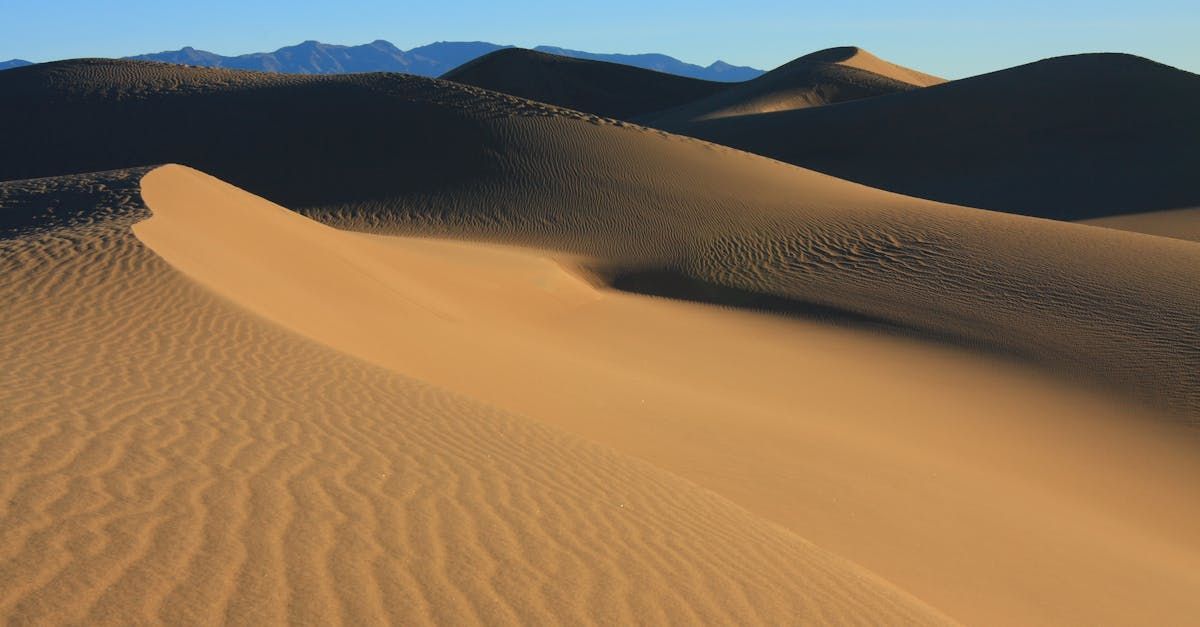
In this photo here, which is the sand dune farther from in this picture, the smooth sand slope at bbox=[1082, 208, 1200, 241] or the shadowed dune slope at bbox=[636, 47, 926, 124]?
the smooth sand slope at bbox=[1082, 208, 1200, 241]

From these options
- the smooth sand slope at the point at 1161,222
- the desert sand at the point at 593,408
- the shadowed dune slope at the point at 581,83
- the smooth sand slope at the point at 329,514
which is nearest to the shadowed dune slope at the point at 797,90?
the shadowed dune slope at the point at 581,83

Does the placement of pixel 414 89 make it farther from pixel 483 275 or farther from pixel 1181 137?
pixel 1181 137

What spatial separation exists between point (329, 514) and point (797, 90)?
220 feet

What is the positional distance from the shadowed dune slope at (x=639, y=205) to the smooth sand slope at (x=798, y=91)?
29.4 meters

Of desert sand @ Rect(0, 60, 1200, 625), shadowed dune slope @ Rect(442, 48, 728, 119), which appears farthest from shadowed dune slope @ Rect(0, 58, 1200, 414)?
shadowed dune slope @ Rect(442, 48, 728, 119)

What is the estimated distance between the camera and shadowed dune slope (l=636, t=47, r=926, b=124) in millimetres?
64250

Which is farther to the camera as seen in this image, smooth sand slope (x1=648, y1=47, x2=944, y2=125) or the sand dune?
the sand dune

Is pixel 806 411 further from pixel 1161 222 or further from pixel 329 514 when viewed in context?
pixel 1161 222

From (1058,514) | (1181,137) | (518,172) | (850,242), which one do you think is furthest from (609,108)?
(1058,514)

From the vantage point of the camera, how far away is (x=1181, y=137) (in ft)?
131

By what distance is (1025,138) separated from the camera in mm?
42844

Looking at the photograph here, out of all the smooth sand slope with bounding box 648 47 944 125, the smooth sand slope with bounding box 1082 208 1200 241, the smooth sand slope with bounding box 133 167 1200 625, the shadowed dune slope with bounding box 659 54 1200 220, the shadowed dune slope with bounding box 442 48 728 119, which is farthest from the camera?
the shadowed dune slope with bounding box 442 48 728 119

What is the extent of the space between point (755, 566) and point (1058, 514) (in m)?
5.32

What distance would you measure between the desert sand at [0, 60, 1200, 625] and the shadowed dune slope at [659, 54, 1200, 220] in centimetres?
1361
